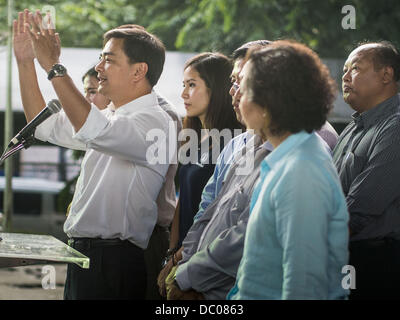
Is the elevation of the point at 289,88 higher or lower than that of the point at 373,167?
higher

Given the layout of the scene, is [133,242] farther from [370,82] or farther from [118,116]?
[370,82]

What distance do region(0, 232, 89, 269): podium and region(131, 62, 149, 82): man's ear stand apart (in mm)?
860

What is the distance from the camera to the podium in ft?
8.68

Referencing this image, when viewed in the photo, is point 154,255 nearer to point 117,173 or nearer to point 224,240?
point 117,173

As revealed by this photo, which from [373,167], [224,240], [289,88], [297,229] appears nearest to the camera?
[297,229]

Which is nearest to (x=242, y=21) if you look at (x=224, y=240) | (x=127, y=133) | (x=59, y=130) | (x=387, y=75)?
(x=387, y=75)

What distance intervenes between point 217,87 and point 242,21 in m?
8.40

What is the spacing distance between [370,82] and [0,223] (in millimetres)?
7586

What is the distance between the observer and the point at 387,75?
3.62 m

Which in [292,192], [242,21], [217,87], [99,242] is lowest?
→ [99,242]

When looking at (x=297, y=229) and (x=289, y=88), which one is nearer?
(x=297, y=229)

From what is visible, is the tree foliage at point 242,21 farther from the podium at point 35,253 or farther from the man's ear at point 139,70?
the podium at point 35,253
